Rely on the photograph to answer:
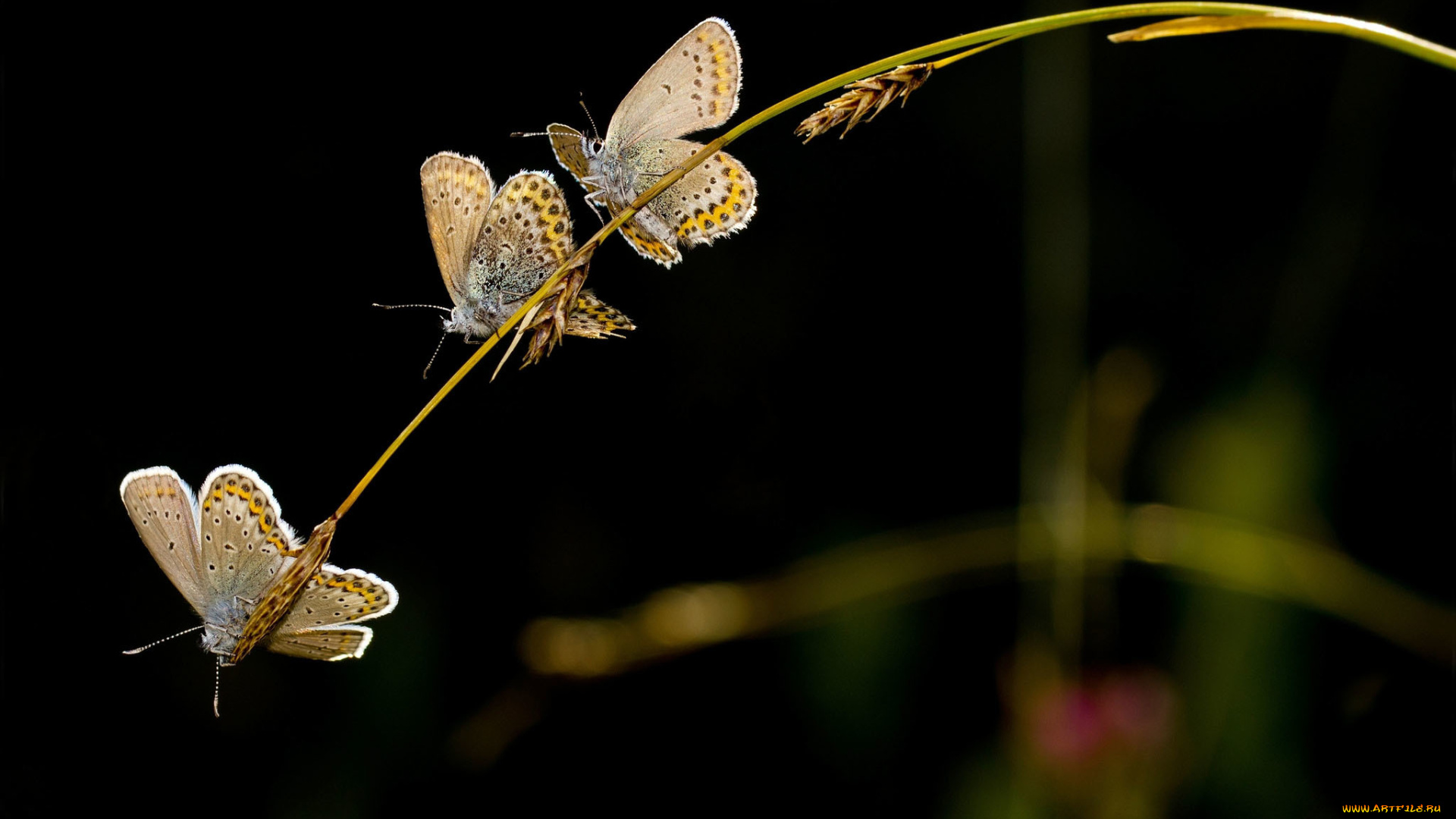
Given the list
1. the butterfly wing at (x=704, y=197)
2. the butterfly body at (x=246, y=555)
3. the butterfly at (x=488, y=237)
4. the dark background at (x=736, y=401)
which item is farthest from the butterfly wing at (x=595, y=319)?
the dark background at (x=736, y=401)

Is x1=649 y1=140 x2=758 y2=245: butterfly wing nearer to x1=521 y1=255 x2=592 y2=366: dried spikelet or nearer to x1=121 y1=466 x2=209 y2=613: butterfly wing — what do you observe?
x1=521 y1=255 x2=592 y2=366: dried spikelet

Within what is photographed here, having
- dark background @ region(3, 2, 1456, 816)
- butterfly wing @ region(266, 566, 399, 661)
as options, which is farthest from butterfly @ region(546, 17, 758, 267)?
dark background @ region(3, 2, 1456, 816)

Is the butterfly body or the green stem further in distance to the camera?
the butterfly body

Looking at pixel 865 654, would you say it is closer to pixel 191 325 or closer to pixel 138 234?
pixel 191 325

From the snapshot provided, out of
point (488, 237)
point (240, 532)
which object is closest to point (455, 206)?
point (488, 237)

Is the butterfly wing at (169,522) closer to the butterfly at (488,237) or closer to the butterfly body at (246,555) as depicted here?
the butterfly body at (246,555)

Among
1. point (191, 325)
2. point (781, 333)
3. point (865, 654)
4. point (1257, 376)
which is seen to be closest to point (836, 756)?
point (865, 654)
